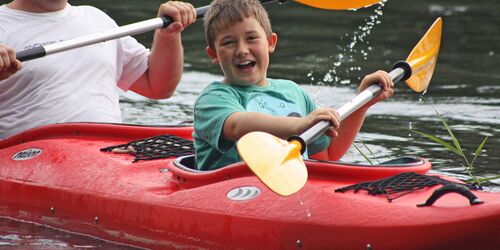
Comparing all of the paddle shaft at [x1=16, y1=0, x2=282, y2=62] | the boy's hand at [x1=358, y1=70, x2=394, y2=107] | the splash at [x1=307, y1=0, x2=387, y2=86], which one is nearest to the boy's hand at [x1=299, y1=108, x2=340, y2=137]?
the boy's hand at [x1=358, y1=70, x2=394, y2=107]

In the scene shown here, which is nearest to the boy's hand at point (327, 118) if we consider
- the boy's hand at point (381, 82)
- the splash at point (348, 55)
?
the boy's hand at point (381, 82)

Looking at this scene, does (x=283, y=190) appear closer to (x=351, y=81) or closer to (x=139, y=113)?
(x=139, y=113)

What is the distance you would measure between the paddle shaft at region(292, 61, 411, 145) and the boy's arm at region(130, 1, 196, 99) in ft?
3.60

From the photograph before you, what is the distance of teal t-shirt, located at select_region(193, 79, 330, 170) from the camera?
446 centimetres

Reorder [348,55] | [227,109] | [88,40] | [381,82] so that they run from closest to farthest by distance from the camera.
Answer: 1. [227,109]
2. [381,82]
3. [88,40]
4. [348,55]

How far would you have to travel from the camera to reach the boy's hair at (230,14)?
4.54 m

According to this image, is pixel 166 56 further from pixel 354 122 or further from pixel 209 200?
pixel 209 200

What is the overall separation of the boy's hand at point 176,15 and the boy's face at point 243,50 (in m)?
0.97

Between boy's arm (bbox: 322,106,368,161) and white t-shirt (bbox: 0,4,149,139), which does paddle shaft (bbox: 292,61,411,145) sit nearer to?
boy's arm (bbox: 322,106,368,161)

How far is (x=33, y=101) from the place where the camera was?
5496 mm

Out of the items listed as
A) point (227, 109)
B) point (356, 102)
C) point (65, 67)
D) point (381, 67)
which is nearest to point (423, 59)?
point (356, 102)

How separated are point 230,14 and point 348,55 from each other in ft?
18.3

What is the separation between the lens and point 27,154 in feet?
17.3

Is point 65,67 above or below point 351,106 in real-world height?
below
